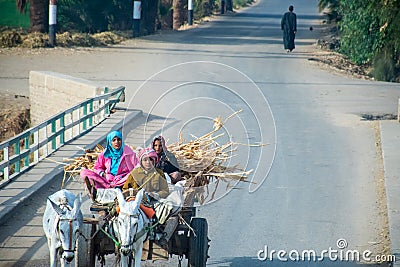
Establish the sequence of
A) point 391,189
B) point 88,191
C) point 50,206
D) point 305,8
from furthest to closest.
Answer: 1. point 305,8
2. point 391,189
3. point 88,191
4. point 50,206

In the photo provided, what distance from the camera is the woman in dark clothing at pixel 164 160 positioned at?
8500 mm

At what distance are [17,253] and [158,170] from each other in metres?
2.34

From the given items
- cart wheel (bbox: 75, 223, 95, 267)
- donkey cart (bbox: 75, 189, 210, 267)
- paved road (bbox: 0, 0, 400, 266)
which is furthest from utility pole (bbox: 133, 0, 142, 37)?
cart wheel (bbox: 75, 223, 95, 267)

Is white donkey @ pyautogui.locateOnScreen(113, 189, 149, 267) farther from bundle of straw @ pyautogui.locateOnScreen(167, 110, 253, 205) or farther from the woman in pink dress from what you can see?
bundle of straw @ pyautogui.locateOnScreen(167, 110, 253, 205)

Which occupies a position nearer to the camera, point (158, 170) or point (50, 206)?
point (50, 206)

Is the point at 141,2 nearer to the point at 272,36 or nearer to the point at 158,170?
the point at 272,36

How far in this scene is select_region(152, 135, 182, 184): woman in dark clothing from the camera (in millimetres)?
8500

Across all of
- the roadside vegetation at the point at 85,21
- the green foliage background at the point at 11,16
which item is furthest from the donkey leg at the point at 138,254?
the green foliage background at the point at 11,16

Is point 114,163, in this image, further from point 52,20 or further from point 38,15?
point 38,15

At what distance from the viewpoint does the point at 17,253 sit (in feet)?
31.1

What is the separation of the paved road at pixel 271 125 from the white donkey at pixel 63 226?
205 cm

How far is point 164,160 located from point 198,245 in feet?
3.41

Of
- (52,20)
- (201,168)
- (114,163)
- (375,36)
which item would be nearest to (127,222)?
(114,163)

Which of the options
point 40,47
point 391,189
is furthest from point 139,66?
point 391,189
